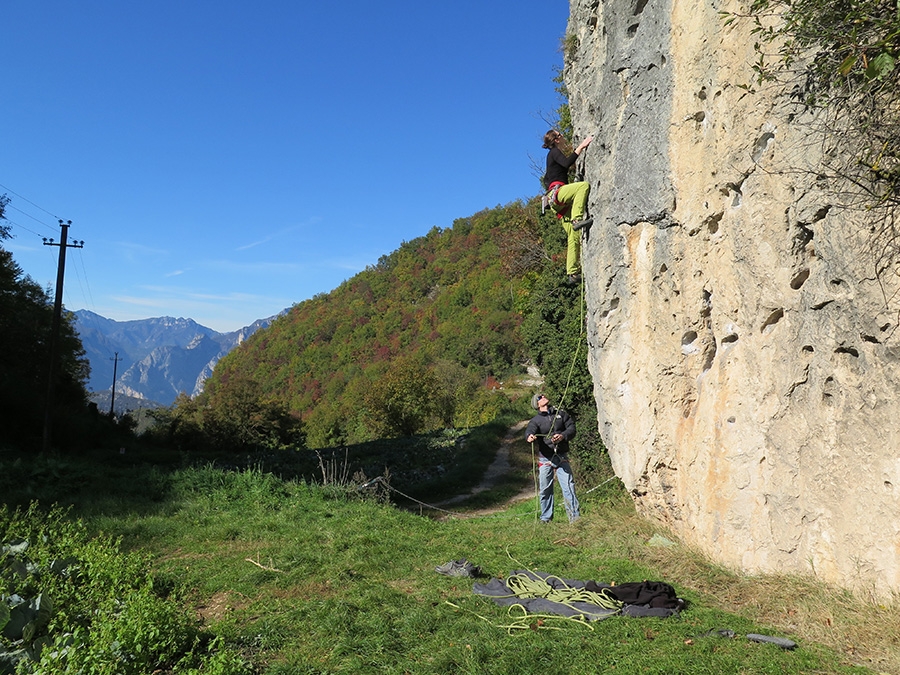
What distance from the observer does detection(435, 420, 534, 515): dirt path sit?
16.0m

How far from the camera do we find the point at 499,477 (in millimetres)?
19750

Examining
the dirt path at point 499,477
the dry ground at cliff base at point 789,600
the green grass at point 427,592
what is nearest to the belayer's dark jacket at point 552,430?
the green grass at point 427,592

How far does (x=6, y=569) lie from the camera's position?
21.0 feet

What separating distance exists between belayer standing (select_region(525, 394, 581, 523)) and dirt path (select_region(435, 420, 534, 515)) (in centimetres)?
514

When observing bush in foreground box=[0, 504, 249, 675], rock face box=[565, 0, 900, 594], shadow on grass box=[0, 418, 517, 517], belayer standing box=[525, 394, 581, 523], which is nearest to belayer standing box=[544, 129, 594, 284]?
rock face box=[565, 0, 900, 594]

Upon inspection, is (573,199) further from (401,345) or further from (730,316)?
(401,345)

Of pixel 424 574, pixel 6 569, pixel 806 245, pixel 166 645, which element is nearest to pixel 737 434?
pixel 806 245

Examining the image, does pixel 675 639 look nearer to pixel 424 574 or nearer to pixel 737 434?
pixel 737 434

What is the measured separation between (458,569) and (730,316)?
426cm

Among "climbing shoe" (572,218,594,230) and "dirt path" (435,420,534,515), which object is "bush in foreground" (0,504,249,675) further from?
"dirt path" (435,420,534,515)

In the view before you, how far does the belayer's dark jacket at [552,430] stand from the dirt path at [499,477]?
5535 millimetres

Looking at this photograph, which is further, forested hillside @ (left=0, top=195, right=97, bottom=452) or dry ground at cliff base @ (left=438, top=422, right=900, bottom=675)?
forested hillside @ (left=0, top=195, right=97, bottom=452)

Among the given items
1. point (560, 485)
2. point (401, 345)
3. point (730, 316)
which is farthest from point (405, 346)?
point (730, 316)

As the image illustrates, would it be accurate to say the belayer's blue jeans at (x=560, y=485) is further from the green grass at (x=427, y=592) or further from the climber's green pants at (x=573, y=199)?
the climber's green pants at (x=573, y=199)
